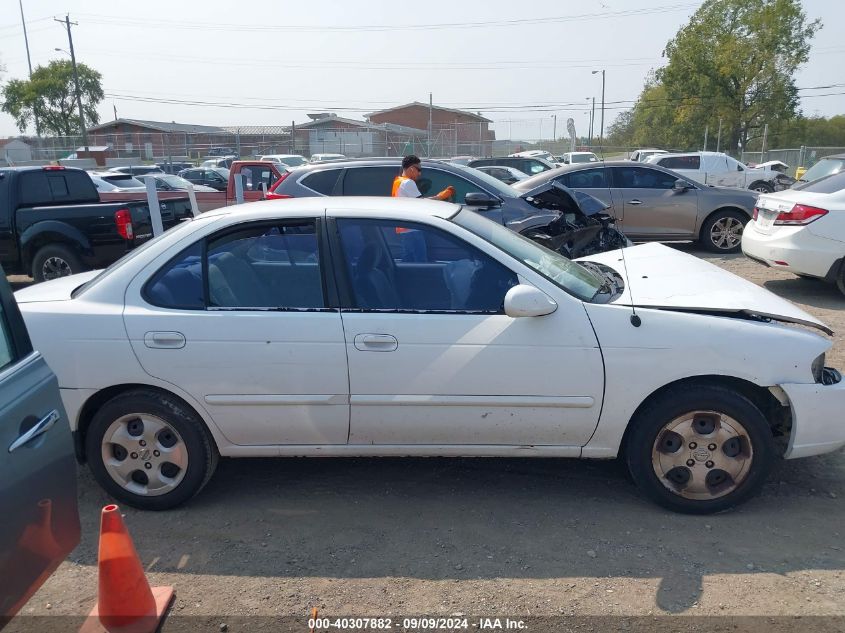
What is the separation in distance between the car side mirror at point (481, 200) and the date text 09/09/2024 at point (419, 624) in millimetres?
6241

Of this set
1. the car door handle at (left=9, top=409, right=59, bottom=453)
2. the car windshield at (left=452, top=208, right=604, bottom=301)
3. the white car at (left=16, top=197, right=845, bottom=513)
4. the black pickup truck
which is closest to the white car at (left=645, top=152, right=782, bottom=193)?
the black pickup truck

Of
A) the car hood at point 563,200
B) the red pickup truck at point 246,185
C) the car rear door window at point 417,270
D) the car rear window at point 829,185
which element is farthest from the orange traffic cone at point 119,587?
the red pickup truck at point 246,185

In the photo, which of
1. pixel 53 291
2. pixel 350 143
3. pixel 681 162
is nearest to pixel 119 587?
pixel 53 291

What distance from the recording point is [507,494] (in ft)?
13.1

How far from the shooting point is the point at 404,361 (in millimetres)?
3578

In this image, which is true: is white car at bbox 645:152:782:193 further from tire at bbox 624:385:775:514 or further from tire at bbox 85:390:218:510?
tire at bbox 85:390:218:510

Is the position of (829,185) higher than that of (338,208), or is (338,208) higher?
(338,208)

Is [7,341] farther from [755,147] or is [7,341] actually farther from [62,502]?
[755,147]

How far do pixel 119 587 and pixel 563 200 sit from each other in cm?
634

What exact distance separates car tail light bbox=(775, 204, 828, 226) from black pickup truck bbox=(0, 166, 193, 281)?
25.8 ft

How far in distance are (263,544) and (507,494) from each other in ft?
4.46

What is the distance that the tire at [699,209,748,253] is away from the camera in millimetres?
11508

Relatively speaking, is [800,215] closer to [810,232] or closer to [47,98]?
[810,232]

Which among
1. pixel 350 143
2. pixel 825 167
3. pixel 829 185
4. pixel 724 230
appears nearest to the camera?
pixel 829 185
